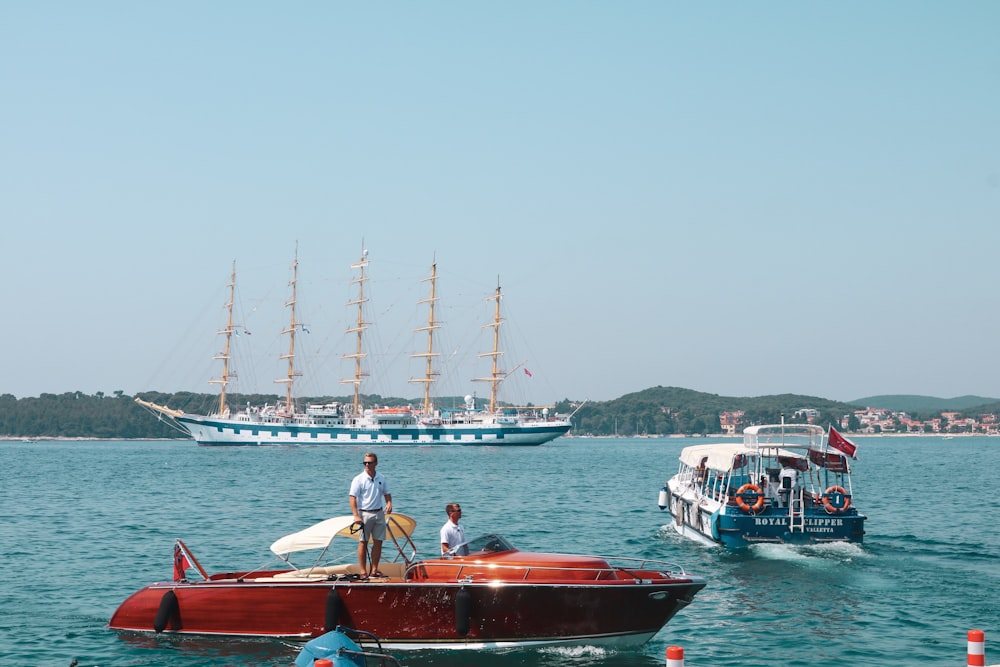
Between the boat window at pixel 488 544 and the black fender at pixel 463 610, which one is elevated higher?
the boat window at pixel 488 544

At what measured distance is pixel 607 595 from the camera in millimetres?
14578

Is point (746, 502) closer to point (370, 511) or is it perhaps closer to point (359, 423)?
point (370, 511)

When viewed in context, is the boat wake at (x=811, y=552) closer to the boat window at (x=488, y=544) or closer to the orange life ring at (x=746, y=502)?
the orange life ring at (x=746, y=502)

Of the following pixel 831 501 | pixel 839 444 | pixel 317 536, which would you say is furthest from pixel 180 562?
pixel 839 444

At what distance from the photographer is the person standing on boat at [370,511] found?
15.1 meters

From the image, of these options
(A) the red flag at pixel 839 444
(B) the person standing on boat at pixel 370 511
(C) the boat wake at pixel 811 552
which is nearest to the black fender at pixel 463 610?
(B) the person standing on boat at pixel 370 511

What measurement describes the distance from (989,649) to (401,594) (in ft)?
29.9

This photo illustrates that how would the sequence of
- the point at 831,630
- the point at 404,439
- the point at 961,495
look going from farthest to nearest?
the point at 404,439 → the point at 961,495 → the point at 831,630

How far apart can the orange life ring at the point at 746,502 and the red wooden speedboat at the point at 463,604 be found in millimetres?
10914

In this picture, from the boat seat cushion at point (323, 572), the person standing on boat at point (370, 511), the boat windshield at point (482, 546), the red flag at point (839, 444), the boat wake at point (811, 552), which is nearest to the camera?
the person standing on boat at point (370, 511)

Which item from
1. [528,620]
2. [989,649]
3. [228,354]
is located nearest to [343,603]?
[528,620]

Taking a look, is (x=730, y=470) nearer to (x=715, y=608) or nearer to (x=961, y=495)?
(x=715, y=608)

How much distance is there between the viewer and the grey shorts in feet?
49.7

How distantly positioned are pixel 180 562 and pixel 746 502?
15.1m
